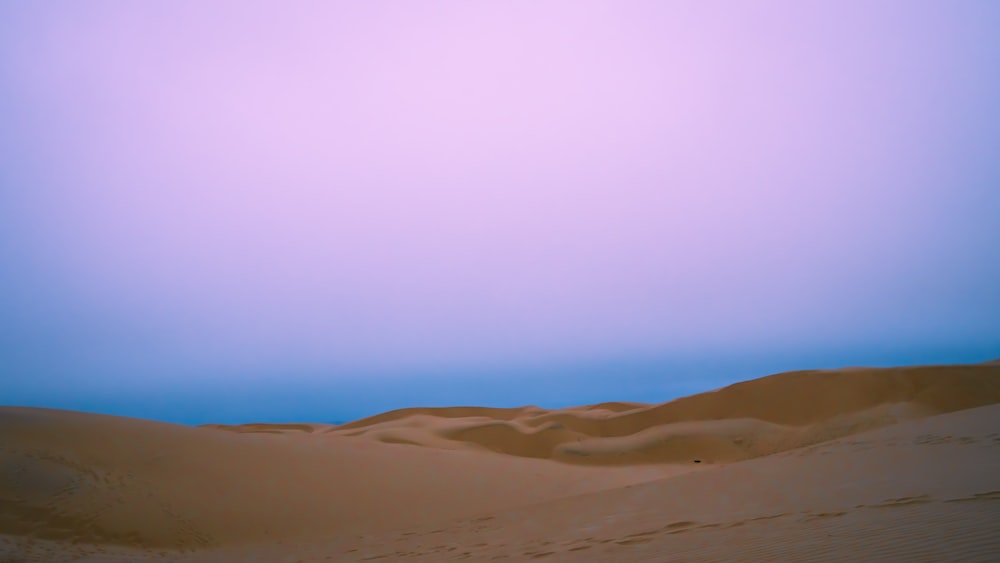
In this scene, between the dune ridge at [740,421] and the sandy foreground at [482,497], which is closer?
the sandy foreground at [482,497]

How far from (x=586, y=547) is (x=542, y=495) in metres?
7.98

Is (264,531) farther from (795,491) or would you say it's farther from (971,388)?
(971,388)

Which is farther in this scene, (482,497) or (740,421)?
(740,421)

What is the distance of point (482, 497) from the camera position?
46.6 feet

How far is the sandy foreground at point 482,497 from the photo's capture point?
19.3 ft

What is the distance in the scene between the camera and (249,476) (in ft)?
46.3

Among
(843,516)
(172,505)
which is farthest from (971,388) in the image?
(172,505)

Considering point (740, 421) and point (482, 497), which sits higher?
point (740, 421)

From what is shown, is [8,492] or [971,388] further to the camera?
[971,388]

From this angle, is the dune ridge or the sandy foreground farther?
the dune ridge

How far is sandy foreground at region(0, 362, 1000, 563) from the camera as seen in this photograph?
5.88m

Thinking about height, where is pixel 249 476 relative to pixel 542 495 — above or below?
above

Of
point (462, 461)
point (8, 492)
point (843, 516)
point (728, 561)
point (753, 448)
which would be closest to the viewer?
point (728, 561)

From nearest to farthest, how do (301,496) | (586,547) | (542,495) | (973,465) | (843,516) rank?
(843,516)
(586,547)
(973,465)
(301,496)
(542,495)
